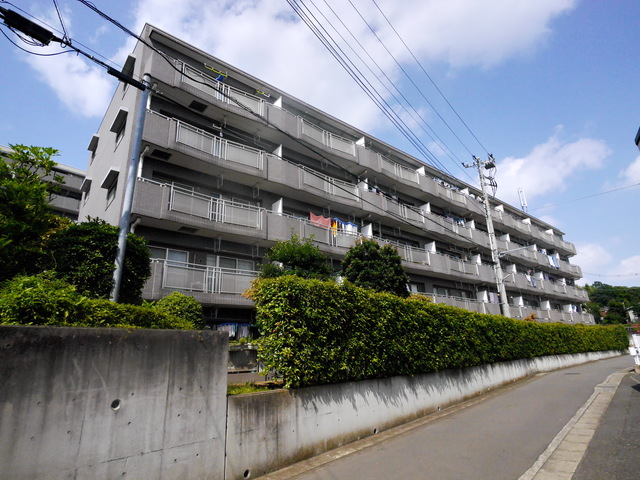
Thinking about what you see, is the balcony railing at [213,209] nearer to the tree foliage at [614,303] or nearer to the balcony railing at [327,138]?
the balcony railing at [327,138]

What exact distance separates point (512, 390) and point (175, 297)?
453 inches

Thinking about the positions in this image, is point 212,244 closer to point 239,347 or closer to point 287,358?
point 239,347

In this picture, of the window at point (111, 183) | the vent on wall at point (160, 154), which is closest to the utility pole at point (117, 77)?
the vent on wall at point (160, 154)

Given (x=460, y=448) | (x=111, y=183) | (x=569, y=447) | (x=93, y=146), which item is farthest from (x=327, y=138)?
(x=569, y=447)

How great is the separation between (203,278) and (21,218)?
5.71 meters

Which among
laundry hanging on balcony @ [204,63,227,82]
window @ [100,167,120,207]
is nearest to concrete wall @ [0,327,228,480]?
window @ [100,167,120,207]

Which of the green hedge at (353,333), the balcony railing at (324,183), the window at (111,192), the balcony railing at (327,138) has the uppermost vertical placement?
the balcony railing at (327,138)

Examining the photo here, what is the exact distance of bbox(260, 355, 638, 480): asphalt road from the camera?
5.09 meters

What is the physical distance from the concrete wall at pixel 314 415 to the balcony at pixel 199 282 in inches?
248

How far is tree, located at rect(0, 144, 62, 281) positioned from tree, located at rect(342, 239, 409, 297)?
9.64 m

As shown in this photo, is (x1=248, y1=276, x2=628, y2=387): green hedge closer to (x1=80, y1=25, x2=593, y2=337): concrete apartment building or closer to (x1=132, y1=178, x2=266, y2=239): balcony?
(x1=80, y1=25, x2=593, y2=337): concrete apartment building

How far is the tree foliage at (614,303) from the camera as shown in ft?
180

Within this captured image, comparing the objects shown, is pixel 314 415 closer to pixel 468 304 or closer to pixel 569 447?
pixel 569 447

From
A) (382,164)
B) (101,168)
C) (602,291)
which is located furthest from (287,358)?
(602,291)
